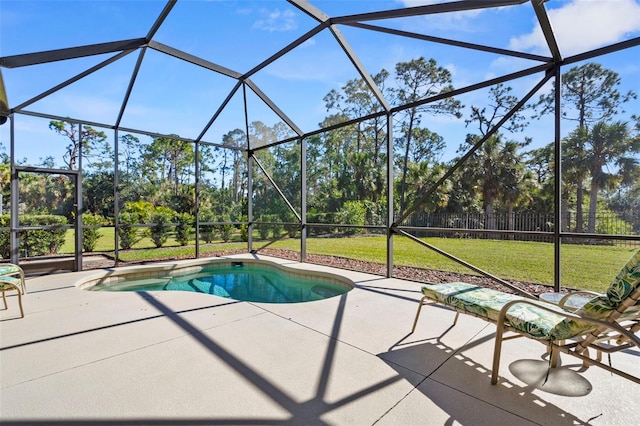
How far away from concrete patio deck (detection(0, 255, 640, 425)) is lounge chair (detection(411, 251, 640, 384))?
28cm

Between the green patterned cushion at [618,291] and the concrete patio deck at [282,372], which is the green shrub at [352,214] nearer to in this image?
the concrete patio deck at [282,372]

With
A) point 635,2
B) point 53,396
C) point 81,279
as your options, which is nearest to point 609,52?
point 635,2

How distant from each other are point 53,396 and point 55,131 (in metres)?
6.44

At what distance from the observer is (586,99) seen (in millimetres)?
6531

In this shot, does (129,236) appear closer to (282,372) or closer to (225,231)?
(225,231)

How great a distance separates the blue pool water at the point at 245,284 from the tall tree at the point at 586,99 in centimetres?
563

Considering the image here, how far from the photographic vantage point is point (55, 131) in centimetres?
628

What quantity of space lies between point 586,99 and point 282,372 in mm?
8277

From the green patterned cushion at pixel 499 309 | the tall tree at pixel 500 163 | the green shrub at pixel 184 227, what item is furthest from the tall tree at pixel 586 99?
the green shrub at pixel 184 227

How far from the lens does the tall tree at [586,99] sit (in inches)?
249

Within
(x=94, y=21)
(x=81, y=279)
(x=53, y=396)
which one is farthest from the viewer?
(x=81, y=279)

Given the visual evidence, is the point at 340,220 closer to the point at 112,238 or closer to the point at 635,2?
the point at 112,238

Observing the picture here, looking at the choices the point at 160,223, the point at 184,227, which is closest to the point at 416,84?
the point at 184,227

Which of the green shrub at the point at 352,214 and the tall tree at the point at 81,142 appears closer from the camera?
the tall tree at the point at 81,142
